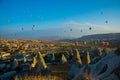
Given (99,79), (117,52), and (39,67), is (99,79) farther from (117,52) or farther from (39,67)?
(39,67)

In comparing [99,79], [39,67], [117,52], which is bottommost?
[39,67]

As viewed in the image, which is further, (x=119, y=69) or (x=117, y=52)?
(x=117, y=52)

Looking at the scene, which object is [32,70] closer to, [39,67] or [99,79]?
[39,67]

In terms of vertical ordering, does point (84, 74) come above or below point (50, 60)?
above

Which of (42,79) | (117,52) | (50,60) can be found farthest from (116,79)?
(50,60)

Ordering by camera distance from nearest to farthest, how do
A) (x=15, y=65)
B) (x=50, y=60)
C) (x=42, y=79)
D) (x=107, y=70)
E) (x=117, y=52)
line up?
(x=107, y=70) < (x=117, y=52) < (x=42, y=79) < (x=15, y=65) < (x=50, y=60)

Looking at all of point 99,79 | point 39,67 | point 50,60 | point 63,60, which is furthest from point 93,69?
point 50,60

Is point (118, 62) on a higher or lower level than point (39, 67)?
higher

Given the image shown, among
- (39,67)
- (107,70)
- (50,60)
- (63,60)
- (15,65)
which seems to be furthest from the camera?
(50,60)

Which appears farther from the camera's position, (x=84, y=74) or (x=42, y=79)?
(x=42, y=79)
